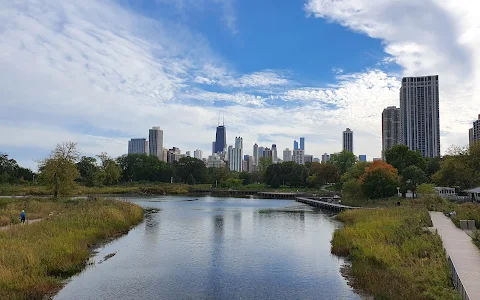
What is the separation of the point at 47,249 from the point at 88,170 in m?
94.9

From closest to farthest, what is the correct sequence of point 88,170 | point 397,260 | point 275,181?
point 397,260 < point 88,170 < point 275,181

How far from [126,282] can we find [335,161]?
117 m

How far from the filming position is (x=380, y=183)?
55.0m

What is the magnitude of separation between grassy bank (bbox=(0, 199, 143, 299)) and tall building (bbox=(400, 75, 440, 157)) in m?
119

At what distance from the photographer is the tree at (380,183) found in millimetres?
54938

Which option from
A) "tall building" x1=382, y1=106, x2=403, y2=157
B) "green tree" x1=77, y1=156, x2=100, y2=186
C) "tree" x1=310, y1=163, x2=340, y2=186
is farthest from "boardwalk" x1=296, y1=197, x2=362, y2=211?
"tall building" x1=382, y1=106, x2=403, y2=157

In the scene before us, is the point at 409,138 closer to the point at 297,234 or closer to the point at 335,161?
the point at 335,161

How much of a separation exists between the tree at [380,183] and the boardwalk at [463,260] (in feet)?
96.7

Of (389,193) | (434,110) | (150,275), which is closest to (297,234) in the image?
(150,275)

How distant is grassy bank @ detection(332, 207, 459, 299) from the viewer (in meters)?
13.6

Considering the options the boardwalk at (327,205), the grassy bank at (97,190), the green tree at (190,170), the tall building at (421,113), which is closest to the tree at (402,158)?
the boardwalk at (327,205)

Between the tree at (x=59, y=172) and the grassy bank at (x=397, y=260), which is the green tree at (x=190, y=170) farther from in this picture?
the grassy bank at (x=397, y=260)

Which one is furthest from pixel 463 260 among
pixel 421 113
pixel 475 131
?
pixel 421 113

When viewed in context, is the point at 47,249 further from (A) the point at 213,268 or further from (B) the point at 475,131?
(B) the point at 475,131
